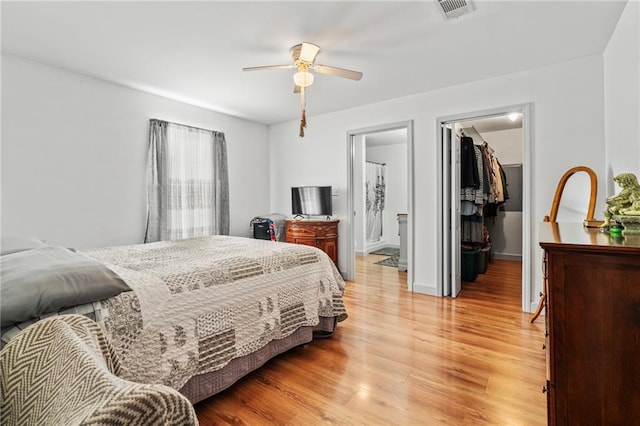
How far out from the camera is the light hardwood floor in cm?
165

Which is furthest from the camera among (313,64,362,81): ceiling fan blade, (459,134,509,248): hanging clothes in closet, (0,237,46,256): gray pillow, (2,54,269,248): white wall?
(459,134,509,248): hanging clothes in closet

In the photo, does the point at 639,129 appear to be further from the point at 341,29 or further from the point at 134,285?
the point at 134,285

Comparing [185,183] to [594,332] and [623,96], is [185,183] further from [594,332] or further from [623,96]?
[623,96]

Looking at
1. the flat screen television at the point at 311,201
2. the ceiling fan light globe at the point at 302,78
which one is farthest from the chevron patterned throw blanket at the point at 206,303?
the flat screen television at the point at 311,201

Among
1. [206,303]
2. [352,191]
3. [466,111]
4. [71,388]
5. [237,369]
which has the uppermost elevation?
[466,111]

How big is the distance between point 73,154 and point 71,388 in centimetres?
339

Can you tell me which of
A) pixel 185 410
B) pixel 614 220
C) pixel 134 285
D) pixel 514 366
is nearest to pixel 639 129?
pixel 614 220

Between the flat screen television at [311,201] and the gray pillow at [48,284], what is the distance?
3.28m

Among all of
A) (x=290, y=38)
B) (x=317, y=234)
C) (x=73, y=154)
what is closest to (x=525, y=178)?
(x=317, y=234)

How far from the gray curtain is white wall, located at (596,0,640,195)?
4.23 meters

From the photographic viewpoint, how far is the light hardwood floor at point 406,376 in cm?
165

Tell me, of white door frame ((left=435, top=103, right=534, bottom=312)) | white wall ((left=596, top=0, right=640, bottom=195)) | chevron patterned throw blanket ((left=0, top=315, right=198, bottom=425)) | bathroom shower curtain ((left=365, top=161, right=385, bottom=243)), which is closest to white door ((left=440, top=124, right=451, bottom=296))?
white door frame ((left=435, top=103, right=534, bottom=312))

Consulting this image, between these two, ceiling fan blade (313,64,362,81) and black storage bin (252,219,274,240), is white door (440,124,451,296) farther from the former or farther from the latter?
black storage bin (252,219,274,240)

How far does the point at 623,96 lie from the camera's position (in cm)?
216
